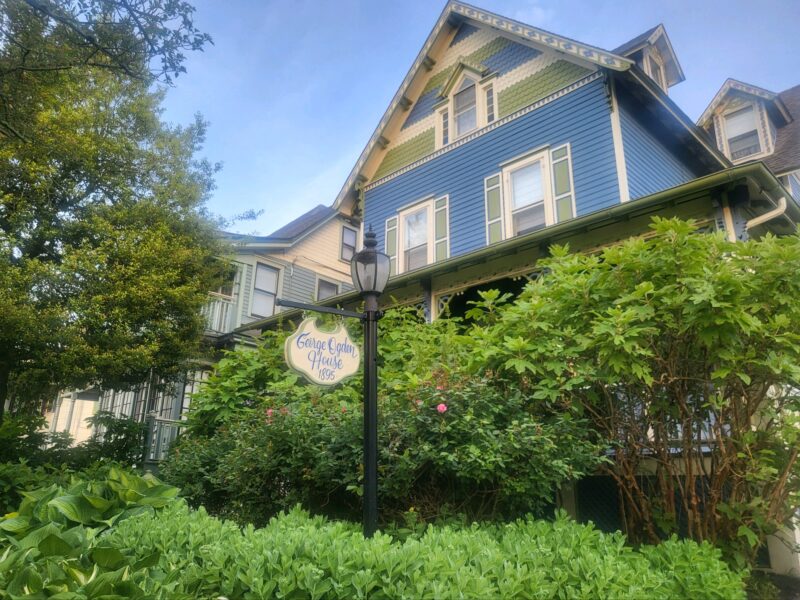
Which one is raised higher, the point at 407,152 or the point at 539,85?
the point at 539,85

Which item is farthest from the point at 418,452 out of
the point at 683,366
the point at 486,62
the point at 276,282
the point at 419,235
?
the point at 276,282

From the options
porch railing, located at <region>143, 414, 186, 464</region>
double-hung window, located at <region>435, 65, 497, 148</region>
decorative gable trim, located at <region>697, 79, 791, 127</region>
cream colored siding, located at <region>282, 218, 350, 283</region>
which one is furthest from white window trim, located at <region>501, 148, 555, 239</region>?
cream colored siding, located at <region>282, 218, 350, 283</region>

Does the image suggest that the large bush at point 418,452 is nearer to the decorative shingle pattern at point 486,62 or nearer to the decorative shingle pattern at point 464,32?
the decorative shingle pattern at point 486,62

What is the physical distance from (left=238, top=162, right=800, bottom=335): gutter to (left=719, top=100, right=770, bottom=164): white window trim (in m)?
9.71

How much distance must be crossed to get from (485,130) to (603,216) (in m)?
5.69

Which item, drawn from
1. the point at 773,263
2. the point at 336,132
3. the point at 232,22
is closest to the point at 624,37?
the point at 336,132

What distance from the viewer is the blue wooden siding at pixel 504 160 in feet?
37.1

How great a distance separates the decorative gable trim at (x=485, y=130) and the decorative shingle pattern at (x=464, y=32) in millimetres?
2932

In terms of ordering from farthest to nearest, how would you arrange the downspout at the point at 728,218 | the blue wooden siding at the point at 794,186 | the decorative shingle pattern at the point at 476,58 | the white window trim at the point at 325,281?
the white window trim at the point at 325,281, the blue wooden siding at the point at 794,186, the decorative shingle pattern at the point at 476,58, the downspout at the point at 728,218

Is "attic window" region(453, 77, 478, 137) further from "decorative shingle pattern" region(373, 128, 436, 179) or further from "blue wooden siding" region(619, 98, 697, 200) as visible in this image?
"blue wooden siding" region(619, 98, 697, 200)

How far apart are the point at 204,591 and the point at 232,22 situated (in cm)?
772

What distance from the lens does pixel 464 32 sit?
49.0 feet

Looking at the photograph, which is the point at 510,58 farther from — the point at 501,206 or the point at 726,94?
the point at 726,94

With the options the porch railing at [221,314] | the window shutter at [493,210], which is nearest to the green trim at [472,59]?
the window shutter at [493,210]
